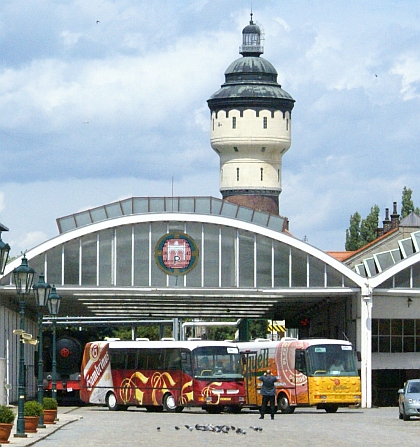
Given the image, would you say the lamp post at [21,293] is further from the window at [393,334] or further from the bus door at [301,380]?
the window at [393,334]

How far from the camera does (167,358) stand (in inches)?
1797

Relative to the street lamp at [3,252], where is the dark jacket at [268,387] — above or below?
below

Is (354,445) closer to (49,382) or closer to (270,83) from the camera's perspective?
(49,382)

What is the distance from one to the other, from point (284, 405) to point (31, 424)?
17.8 metres

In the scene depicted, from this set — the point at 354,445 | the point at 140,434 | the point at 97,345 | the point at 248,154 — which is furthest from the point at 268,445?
the point at 248,154

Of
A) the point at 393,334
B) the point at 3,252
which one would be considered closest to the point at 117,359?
the point at 393,334

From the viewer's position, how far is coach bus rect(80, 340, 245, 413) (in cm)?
A: 4406

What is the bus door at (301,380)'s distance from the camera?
44312 millimetres

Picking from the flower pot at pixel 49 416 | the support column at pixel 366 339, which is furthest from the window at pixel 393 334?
the flower pot at pixel 49 416

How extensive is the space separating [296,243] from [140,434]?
24.7 m

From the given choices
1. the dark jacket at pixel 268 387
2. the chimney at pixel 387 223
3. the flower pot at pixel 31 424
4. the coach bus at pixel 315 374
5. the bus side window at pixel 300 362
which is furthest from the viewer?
the chimney at pixel 387 223

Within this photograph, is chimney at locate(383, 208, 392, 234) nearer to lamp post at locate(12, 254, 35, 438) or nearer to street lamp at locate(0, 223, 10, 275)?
lamp post at locate(12, 254, 35, 438)

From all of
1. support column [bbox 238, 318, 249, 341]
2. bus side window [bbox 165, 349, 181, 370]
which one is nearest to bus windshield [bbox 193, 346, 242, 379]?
bus side window [bbox 165, 349, 181, 370]

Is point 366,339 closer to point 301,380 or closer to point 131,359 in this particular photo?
point 301,380
